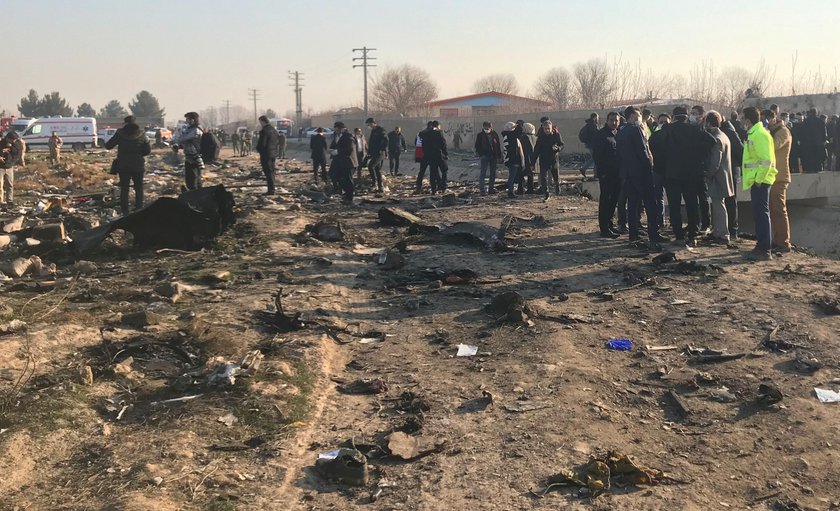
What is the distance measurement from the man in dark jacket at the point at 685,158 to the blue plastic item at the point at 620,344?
4182 mm

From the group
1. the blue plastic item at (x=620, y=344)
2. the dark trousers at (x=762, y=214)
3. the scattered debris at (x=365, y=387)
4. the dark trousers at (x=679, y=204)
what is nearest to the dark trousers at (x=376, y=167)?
the dark trousers at (x=679, y=204)

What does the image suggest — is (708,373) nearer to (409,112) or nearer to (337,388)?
(337,388)

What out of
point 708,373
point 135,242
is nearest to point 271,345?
point 708,373

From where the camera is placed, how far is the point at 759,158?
905 centimetres

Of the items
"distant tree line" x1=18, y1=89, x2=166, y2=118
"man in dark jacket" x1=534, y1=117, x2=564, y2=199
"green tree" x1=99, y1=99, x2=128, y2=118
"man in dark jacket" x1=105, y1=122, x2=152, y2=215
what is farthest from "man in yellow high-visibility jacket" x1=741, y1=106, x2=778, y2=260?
"green tree" x1=99, y1=99, x2=128, y2=118

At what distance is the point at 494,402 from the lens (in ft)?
17.0

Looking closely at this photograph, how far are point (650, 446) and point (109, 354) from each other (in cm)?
386

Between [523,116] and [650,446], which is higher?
[523,116]

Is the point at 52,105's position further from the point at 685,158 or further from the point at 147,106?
the point at 685,158

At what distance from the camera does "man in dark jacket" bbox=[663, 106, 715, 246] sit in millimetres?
9664

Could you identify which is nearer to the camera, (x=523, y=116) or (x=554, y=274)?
(x=554, y=274)

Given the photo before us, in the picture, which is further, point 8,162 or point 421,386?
point 8,162

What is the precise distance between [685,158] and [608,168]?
1.21 meters

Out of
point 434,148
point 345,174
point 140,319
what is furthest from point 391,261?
point 434,148
